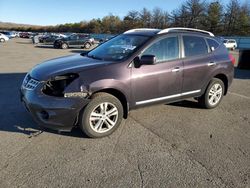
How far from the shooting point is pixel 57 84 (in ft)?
13.6

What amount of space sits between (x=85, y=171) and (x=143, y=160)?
820mm

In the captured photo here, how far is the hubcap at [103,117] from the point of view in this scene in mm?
4207

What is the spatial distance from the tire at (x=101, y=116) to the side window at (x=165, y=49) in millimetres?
1097

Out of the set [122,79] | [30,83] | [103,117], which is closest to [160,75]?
[122,79]

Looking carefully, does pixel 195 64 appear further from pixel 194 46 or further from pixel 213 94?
pixel 213 94

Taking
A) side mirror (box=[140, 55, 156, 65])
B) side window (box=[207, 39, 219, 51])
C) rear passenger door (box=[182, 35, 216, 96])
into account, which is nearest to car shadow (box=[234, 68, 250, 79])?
side window (box=[207, 39, 219, 51])

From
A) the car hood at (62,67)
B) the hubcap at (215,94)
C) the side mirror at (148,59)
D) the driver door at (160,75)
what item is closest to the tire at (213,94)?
the hubcap at (215,94)

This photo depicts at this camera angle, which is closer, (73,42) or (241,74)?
(241,74)

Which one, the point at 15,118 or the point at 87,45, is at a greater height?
the point at 15,118

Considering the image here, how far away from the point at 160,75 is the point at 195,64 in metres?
0.99

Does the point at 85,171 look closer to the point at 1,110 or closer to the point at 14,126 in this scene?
the point at 14,126

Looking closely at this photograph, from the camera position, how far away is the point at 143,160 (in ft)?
11.8

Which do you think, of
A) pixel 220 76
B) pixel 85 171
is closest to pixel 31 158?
pixel 85 171

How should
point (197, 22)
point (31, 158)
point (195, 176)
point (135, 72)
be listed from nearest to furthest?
1. point (195, 176)
2. point (31, 158)
3. point (135, 72)
4. point (197, 22)
